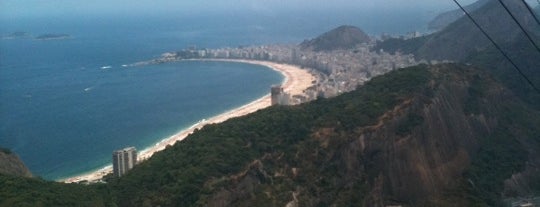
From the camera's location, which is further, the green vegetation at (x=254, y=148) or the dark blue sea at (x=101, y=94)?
the dark blue sea at (x=101, y=94)

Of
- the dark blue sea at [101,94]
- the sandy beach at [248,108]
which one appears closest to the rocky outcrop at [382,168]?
the sandy beach at [248,108]

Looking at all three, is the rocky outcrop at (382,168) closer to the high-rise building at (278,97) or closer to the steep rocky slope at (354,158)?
the steep rocky slope at (354,158)

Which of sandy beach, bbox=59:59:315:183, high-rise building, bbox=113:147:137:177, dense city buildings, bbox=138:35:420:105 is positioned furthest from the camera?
dense city buildings, bbox=138:35:420:105

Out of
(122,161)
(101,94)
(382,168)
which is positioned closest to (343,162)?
(382,168)

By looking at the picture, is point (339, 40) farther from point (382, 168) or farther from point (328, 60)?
point (382, 168)

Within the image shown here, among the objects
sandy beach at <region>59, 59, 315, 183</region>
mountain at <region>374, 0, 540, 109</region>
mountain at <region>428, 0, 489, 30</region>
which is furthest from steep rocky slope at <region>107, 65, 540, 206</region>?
mountain at <region>428, 0, 489, 30</region>

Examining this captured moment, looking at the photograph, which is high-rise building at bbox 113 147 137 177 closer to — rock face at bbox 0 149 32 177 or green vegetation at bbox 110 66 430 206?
rock face at bbox 0 149 32 177

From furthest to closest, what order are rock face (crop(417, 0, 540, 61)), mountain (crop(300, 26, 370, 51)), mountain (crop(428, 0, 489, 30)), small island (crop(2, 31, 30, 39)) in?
small island (crop(2, 31, 30, 39)) → mountain (crop(428, 0, 489, 30)) → mountain (crop(300, 26, 370, 51)) → rock face (crop(417, 0, 540, 61))
